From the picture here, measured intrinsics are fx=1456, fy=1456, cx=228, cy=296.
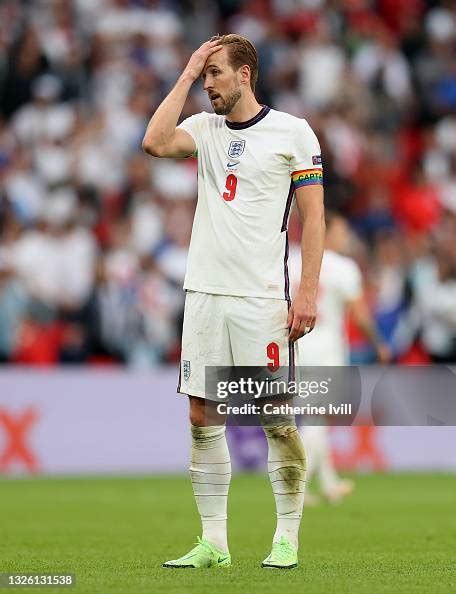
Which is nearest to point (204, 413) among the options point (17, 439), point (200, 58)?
point (200, 58)

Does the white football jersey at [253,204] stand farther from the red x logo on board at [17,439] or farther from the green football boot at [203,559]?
the red x logo on board at [17,439]

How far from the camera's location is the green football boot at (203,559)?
745 centimetres

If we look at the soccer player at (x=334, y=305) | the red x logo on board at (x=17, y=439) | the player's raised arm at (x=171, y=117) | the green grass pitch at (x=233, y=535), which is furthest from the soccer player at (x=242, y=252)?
the red x logo on board at (x=17, y=439)

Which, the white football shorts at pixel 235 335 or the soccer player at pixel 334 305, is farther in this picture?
the soccer player at pixel 334 305

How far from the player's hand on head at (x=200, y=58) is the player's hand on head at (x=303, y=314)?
1238 mm

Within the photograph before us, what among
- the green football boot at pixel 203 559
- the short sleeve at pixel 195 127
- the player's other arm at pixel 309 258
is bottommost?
the green football boot at pixel 203 559

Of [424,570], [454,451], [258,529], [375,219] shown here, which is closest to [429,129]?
[375,219]

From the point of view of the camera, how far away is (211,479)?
Result: 7.51 metres

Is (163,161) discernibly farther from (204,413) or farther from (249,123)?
(204,413)

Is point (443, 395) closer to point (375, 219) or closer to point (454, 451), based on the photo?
point (454, 451)

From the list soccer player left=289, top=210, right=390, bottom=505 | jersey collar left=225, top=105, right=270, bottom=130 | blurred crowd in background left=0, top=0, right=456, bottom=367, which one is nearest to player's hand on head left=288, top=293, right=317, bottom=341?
jersey collar left=225, top=105, right=270, bottom=130

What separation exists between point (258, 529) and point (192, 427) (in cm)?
280

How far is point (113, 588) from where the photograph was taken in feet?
21.8

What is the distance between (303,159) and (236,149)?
1.17 ft
